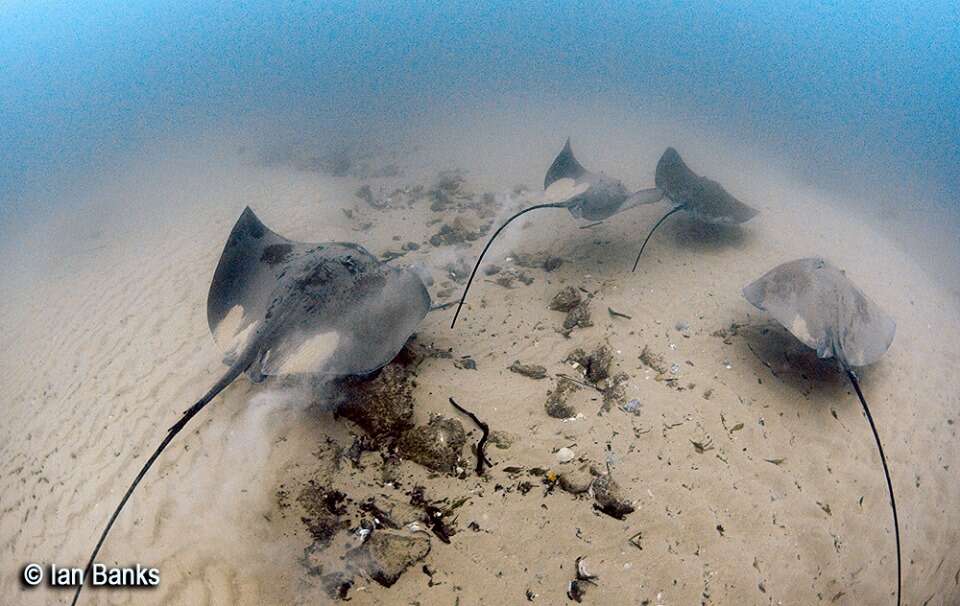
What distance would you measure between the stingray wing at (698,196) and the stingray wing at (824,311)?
7.47 ft

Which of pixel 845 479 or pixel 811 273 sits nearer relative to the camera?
pixel 845 479

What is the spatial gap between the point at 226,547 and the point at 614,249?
6819 millimetres

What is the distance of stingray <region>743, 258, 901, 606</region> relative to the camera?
4363 mm

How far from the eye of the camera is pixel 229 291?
4457 millimetres

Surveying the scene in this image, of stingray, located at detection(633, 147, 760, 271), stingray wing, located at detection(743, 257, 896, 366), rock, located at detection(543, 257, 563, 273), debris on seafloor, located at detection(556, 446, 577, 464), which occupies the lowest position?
debris on seafloor, located at detection(556, 446, 577, 464)

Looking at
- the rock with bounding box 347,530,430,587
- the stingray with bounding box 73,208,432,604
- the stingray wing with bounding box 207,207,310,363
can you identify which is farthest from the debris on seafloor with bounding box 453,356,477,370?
the stingray wing with bounding box 207,207,310,363

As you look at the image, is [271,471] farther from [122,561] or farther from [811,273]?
[811,273]

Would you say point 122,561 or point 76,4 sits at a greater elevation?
point 76,4

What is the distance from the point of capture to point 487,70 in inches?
1437

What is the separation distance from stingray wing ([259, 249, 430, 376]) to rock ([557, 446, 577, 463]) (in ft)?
5.56

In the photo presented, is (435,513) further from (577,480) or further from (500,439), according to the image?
(577,480)

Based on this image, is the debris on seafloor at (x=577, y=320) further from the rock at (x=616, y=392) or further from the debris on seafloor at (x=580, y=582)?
the debris on seafloor at (x=580, y=582)

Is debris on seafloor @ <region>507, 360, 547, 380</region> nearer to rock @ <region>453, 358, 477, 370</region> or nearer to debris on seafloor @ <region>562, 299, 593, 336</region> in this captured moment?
rock @ <region>453, 358, 477, 370</region>

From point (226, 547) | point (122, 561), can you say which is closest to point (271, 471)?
point (226, 547)
